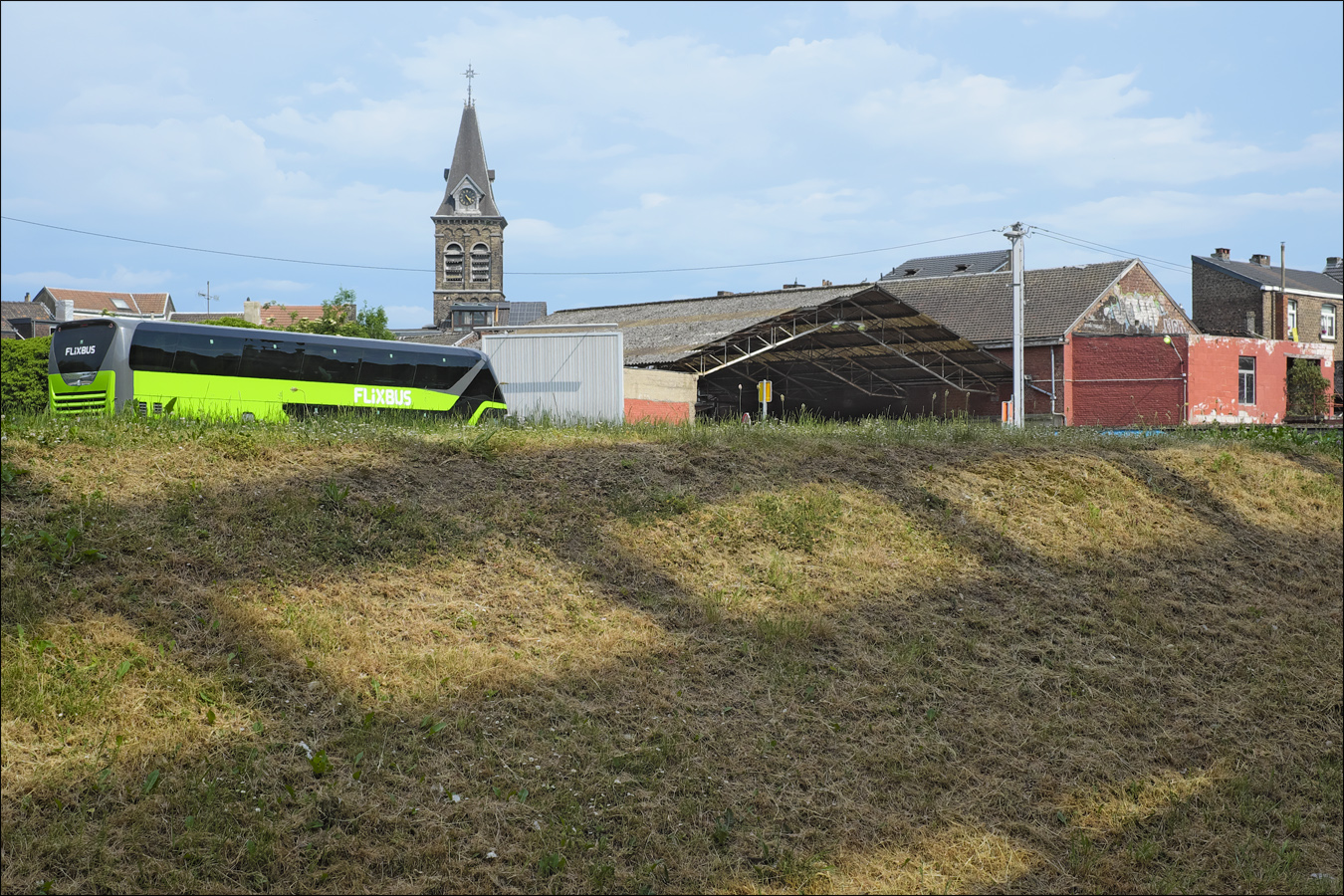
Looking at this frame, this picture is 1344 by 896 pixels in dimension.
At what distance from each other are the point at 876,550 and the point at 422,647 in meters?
4.46

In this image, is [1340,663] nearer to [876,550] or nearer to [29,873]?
[876,550]

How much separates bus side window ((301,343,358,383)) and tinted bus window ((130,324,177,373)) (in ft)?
7.92

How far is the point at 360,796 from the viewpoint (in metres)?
5.25

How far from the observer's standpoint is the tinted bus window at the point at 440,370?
20.7m

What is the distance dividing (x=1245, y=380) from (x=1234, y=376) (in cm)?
107

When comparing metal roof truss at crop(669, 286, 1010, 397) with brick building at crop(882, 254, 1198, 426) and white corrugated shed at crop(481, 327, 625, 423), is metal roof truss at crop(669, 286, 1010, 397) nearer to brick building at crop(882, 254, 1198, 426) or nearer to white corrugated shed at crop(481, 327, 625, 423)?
brick building at crop(882, 254, 1198, 426)

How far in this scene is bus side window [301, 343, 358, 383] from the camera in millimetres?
19062

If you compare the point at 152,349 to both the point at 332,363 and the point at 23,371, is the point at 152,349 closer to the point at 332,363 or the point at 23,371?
the point at 332,363

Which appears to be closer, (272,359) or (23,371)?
(272,359)

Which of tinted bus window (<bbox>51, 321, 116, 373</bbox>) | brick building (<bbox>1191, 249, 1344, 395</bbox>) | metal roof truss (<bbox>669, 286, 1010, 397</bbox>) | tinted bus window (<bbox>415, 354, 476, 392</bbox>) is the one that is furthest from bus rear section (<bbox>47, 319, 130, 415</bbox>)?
brick building (<bbox>1191, 249, 1344, 395</bbox>)

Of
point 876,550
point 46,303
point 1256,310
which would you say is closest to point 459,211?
point 46,303

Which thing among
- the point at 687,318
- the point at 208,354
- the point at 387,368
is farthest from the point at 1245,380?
the point at 208,354

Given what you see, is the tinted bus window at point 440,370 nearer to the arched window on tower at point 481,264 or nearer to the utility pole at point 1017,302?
the utility pole at point 1017,302

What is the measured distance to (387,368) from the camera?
796 inches
